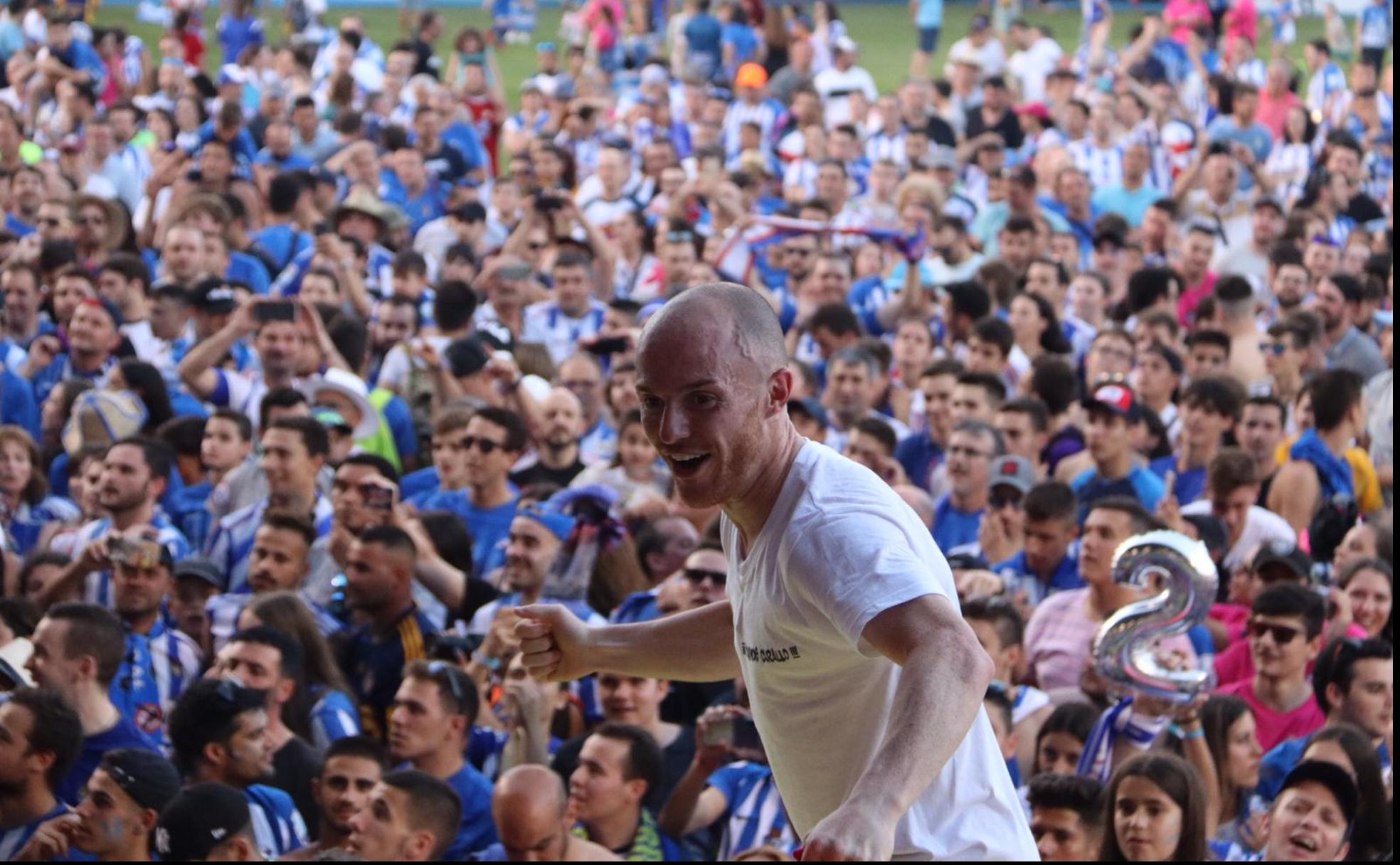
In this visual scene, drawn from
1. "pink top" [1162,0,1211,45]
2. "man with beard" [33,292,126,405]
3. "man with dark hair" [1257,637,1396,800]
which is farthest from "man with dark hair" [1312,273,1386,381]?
"pink top" [1162,0,1211,45]

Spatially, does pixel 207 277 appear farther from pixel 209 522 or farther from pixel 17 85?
pixel 17 85

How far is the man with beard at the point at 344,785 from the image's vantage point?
5.28 m

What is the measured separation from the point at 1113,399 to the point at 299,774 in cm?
378

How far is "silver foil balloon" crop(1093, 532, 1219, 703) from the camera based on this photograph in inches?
193

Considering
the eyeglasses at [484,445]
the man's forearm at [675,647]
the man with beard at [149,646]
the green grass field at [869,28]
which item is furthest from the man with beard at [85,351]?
the green grass field at [869,28]

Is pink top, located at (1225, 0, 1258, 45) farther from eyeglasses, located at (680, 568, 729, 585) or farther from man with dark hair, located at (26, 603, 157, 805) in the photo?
man with dark hair, located at (26, 603, 157, 805)

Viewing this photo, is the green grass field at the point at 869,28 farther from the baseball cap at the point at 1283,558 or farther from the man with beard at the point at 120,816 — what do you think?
the man with beard at the point at 120,816

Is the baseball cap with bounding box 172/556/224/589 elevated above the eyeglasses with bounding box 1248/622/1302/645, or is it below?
above

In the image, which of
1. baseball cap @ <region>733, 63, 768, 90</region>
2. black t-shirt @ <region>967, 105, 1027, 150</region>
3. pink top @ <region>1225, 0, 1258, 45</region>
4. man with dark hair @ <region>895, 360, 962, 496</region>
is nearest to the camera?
man with dark hair @ <region>895, 360, 962, 496</region>

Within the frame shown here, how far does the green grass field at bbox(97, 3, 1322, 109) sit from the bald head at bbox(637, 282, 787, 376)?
74.9ft

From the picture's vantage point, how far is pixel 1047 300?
34.5 feet

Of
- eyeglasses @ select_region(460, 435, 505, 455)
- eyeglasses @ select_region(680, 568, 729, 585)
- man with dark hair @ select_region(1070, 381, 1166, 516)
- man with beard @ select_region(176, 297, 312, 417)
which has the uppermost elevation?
man with beard @ select_region(176, 297, 312, 417)

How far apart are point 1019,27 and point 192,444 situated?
14602 millimetres

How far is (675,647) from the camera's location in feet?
10.7
